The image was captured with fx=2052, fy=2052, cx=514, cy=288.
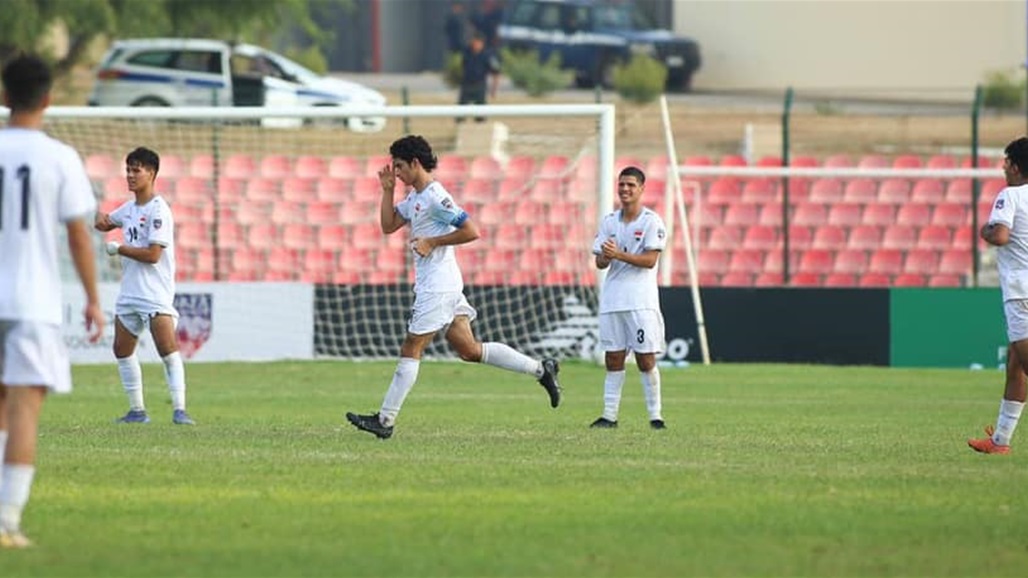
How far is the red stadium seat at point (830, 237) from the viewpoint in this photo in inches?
1176

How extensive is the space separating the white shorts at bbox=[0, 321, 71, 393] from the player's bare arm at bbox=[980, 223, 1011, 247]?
600cm

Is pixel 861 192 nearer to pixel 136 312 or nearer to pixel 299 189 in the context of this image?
pixel 299 189

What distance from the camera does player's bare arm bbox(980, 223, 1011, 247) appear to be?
40.3 feet

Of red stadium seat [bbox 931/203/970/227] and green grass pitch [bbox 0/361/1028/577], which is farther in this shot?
red stadium seat [bbox 931/203/970/227]

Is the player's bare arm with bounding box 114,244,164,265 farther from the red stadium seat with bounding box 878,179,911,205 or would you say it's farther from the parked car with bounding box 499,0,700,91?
the parked car with bounding box 499,0,700,91

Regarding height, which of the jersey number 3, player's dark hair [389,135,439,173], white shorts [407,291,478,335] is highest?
the jersey number 3

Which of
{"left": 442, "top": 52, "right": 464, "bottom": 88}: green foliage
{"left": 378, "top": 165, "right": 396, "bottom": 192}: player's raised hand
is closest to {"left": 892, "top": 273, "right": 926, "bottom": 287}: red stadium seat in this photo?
{"left": 442, "top": 52, "right": 464, "bottom": 88}: green foliage

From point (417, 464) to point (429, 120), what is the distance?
69.4 feet

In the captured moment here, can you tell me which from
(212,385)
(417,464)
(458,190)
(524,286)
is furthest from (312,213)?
(417,464)

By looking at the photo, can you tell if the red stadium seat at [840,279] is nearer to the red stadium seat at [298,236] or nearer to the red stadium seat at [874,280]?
the red stadium seat at [874,280]

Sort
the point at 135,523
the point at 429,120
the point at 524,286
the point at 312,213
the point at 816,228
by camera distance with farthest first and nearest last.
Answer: the point at 429,120 < the point at 816,228 < the point at 312,213 < the point at 524,286 < the point at 135,523

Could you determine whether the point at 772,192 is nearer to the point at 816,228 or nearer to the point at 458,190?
the point at 816,228

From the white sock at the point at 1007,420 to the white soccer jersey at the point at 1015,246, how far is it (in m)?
0.71

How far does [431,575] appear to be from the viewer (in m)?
8.17
